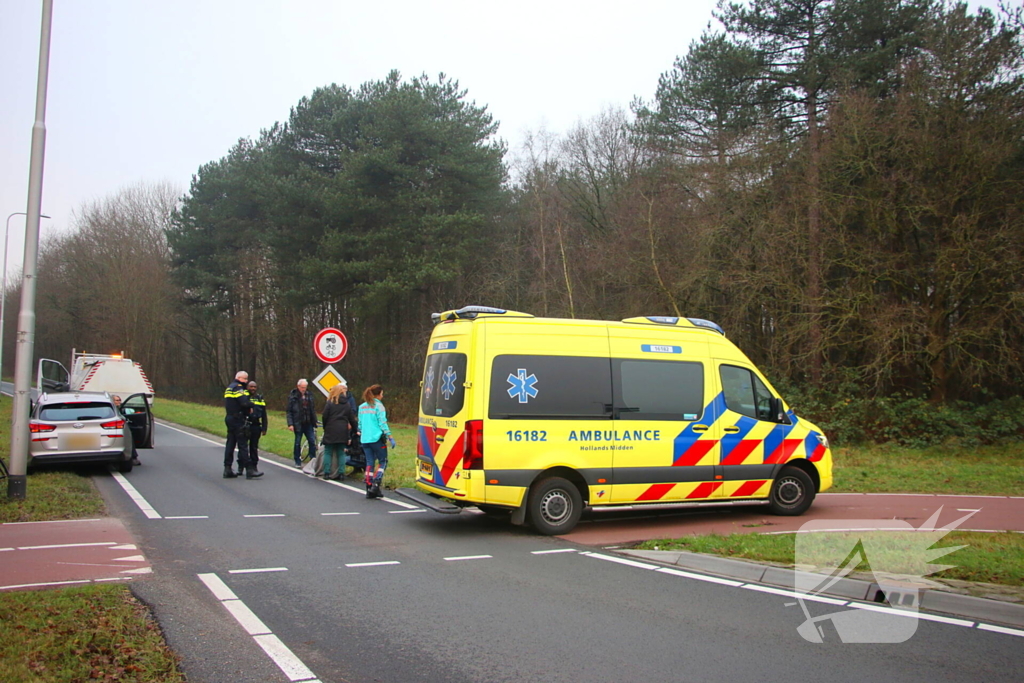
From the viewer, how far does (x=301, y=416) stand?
668 inches

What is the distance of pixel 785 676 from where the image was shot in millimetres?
4922

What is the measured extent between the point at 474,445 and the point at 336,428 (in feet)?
19.3

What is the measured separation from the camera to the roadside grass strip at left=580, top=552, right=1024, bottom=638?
5953mm

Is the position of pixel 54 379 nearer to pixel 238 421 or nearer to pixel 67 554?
pixel 238 421

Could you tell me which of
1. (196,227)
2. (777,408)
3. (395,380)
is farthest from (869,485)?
(196,227)

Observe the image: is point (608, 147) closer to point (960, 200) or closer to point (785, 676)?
point (960, 200)

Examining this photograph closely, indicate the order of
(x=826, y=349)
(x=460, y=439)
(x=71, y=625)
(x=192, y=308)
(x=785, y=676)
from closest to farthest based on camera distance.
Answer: (x=785, y=676) < (x=71, y=625) < (x=460, y=439) < (x=826, y=349) < (x=192, y=308)

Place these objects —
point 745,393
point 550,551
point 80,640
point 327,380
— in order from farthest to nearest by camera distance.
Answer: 1. point 327,380
2. point 745,393
3. point 550,551
4. point 80,640

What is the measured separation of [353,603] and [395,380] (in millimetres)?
37359

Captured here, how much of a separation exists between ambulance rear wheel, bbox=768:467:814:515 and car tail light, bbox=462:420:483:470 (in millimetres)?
4289

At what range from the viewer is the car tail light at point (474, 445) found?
9438 millimetres

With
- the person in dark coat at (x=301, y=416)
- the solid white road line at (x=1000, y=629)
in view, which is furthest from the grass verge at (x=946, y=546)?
the person in dark coat at (x=301, y=416)

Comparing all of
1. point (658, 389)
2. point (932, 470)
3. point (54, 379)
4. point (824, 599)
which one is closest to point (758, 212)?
point (932, 470)

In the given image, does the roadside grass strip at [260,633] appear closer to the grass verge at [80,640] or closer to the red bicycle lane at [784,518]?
the grass verge at [80,640]
